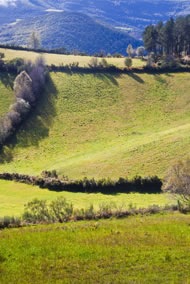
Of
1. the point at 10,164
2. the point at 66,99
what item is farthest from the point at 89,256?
the point at 66,99

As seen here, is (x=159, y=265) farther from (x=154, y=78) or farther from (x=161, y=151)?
(x=154, y=78)

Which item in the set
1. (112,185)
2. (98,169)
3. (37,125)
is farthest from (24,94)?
(112,185)

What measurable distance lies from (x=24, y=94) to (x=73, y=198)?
56.3 metres

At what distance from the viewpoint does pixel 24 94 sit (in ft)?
330

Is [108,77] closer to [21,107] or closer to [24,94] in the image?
[24,94]

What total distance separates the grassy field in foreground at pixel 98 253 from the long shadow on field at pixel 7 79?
8158 centimetres

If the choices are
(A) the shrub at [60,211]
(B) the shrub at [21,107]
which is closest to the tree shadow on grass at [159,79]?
(B) the shrub at [21,107]

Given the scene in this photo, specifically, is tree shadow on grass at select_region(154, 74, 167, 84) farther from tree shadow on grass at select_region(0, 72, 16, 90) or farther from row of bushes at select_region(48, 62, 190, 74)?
tree shadow on grass at select_region(0, 72, 16, 90)

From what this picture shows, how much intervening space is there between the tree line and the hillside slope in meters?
26.4

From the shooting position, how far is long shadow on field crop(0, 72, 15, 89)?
109519mm

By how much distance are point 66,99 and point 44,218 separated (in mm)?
67846

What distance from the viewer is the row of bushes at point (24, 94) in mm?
87375

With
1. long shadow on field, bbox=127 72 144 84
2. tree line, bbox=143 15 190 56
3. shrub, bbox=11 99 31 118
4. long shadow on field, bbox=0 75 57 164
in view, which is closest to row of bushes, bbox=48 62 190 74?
long shadow on field, bbox=127 72 144 84

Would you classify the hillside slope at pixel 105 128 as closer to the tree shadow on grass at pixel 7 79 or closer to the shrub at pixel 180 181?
the shrub at pixel 180 181
